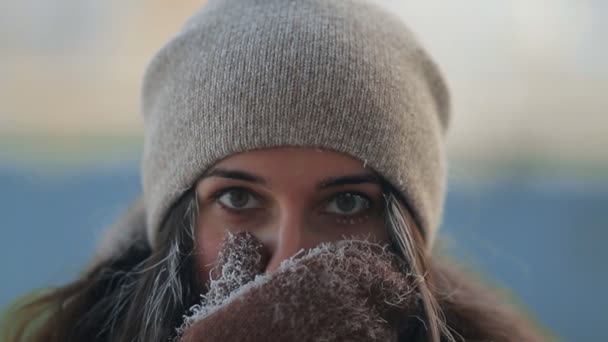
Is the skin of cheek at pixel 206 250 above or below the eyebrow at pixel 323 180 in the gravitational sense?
below

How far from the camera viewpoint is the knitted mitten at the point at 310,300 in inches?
25.9

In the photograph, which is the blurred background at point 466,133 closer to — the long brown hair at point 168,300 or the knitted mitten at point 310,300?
the long brown hair at point 168,300

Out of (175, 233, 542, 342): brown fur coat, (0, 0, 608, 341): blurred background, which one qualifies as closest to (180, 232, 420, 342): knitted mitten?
(175, 233, 542, 342): brown fur coat

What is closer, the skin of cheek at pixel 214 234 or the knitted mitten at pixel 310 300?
the knitted mitten at pixel 310 300

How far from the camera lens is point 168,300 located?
876 mm

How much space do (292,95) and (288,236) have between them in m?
0.20

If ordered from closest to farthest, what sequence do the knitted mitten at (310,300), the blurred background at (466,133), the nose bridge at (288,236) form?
the knitted mitten at (310,300)
the nose bridge at (288,236)
the blurred background at (466,133)

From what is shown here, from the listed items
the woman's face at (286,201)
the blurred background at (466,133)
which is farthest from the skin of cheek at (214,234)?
the blurred background at (466,133)

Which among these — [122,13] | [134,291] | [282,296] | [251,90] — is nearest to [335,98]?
[251,90]

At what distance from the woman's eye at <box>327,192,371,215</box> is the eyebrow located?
0.09 feet

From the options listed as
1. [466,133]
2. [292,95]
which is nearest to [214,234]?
[292,95]

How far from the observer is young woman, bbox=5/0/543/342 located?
2.60 ft

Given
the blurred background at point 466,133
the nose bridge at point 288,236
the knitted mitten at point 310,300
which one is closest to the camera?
the knitted mitten at point 310,300

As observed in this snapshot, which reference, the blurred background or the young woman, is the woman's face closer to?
the young woman
